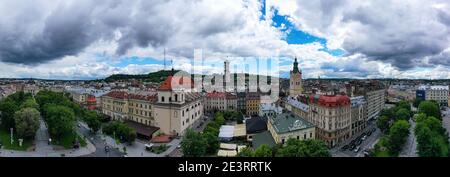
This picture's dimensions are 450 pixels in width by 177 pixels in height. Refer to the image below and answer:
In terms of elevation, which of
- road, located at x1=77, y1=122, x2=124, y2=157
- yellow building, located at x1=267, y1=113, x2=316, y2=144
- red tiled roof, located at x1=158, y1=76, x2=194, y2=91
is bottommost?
road, located at x1=77, y1=122, x2=124, y2=157

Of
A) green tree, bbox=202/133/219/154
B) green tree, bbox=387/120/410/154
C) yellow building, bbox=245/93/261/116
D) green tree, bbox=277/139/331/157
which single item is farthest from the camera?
yellow building, bbox=245/93/261/116

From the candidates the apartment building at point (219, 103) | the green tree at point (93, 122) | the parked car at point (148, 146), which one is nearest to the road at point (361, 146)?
the parked car at point (148, 146)

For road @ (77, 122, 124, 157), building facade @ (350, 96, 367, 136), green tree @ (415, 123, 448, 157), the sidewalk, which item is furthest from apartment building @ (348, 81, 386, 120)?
road @ (77, 122, 124, 157)

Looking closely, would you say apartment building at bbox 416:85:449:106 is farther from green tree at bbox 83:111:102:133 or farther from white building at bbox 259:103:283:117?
green tree at bbox 83:111:102:133

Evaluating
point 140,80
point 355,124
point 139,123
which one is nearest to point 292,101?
point 355,124
